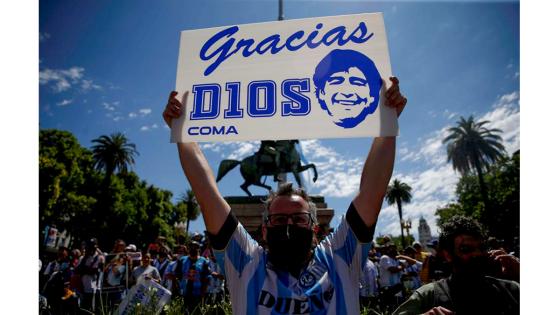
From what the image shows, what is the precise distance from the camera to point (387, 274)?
9500mm

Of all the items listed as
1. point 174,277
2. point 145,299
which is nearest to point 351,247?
point 145,299

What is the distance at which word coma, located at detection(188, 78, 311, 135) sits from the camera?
232 cm

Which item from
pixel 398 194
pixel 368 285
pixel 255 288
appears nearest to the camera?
pixel 255 288

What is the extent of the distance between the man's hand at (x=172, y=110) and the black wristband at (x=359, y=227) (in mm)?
1236

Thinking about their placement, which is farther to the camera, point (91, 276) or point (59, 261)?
point (59, 261)

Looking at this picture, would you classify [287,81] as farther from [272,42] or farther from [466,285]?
[466,285]

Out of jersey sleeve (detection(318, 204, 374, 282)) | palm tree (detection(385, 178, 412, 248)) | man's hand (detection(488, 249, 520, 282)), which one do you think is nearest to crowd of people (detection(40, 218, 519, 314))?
man's hand (detection(488, 249, 520, 282))

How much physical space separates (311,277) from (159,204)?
179 feet

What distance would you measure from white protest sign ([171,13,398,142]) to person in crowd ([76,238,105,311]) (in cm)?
786

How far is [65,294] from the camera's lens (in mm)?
8102

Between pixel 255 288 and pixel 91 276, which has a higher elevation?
pixel 255 288

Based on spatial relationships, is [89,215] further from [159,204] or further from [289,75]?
[289,75]

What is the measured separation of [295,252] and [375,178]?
54 centimetres

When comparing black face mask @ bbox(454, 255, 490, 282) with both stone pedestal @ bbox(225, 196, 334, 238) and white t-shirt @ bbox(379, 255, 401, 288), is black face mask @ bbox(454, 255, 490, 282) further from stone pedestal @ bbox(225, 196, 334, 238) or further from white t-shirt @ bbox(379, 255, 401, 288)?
stone pedestal @ bbox(225, 196, 334, 238)
